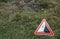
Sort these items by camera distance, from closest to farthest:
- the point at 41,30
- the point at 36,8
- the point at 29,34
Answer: the point at 41,30
the point at 29,34
the point at 36,8

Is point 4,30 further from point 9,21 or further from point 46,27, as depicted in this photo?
point 46,27

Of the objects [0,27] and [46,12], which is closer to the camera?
[0,27]

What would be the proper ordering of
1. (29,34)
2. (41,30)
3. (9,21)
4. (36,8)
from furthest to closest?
(36,8)
(9,21)
(29,34)
(41,30)

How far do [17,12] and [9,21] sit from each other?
56cm

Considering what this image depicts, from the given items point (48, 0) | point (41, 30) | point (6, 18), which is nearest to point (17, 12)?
point (6, 18)

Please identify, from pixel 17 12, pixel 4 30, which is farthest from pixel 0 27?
pixel 17 12

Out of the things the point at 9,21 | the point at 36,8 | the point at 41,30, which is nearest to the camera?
the point at 41,30

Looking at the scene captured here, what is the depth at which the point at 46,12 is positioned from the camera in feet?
30.3

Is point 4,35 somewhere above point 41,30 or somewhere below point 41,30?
below

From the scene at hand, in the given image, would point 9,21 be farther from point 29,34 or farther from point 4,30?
point 29,34

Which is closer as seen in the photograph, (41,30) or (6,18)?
(41,30)

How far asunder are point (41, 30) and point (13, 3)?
10.7ft

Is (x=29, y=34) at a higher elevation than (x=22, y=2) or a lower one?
lower

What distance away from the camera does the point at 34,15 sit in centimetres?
905
